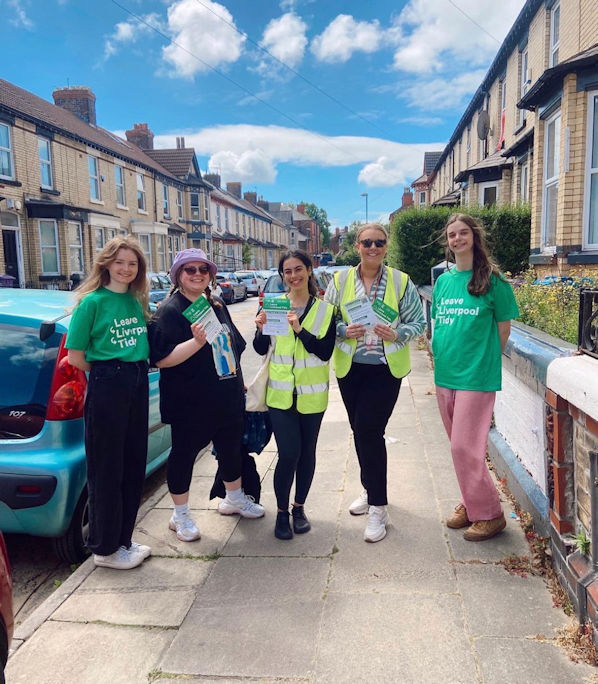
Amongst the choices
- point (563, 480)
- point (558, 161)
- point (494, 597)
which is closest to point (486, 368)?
point (563, 480)

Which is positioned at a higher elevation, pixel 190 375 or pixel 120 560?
pixel 190 375

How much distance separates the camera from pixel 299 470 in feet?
12.0

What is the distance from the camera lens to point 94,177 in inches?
1032

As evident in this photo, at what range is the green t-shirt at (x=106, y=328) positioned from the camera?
10.1ft

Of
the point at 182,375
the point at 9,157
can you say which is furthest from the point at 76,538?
the point at 9,157

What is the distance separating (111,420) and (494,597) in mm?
2195

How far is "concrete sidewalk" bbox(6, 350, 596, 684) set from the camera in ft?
7.89

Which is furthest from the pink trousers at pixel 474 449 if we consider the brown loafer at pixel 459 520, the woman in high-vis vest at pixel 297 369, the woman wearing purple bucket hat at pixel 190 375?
the woman wearing purple bucket hat at pixel 190 375

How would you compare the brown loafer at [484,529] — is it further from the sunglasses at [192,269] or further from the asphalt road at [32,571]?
the asphalt road at [32,571]

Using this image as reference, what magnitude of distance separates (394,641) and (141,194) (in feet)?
105

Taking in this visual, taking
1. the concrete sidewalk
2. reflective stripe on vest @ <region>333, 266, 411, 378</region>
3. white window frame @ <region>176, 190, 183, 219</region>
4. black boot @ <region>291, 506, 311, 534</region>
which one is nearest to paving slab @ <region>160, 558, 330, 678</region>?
the concrete sidewalk

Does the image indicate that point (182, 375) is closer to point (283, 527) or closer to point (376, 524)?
point (283, 527)

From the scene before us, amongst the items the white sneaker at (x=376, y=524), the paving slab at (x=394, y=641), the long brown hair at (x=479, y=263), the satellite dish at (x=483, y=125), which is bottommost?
the paving slab at (x=394, y=641)

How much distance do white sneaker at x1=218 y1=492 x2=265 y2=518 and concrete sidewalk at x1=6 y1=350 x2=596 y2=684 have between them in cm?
6
